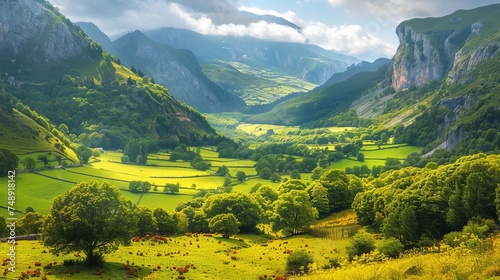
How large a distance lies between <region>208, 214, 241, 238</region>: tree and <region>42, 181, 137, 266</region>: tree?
38638 mm

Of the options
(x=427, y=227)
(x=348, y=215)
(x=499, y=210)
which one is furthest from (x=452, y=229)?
(x=348, y=215)

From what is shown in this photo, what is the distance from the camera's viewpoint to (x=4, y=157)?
134 metres

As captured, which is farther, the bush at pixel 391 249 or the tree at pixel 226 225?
the tree at pixel 226 225

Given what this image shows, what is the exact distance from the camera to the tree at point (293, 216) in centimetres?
9788

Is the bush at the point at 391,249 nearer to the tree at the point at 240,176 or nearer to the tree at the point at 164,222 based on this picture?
the tree at the point at 164,222

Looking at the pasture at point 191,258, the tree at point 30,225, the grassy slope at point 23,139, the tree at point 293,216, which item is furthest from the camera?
the grassy slope at point 23,139

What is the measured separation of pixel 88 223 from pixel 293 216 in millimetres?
54551

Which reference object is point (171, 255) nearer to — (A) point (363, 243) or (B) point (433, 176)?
(A) point (363, 243)

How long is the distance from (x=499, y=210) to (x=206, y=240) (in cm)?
5613

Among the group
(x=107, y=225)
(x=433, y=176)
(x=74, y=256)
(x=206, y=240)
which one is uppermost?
(x=433, y=176)

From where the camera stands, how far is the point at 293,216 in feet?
322

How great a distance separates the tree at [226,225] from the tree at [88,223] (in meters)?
38.6

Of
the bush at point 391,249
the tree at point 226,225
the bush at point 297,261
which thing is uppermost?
the bush at point 391,249

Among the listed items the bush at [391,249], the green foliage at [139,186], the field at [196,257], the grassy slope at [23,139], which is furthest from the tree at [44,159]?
the bush at [391,249]
